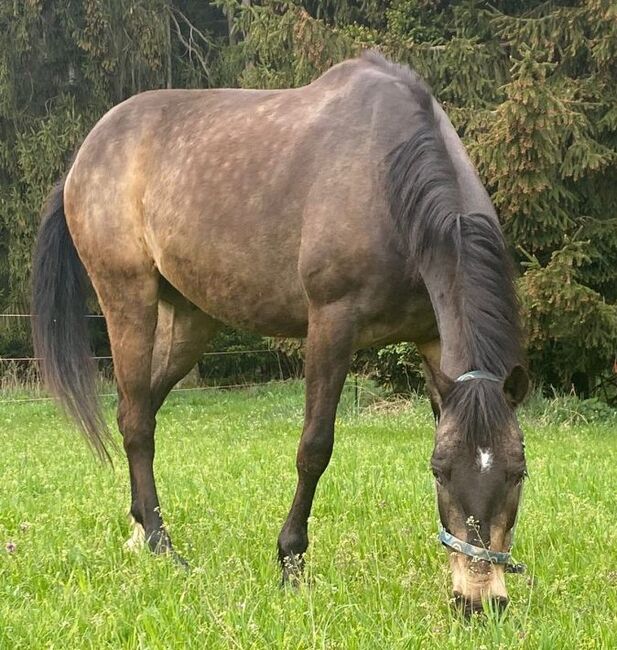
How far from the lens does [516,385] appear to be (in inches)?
106

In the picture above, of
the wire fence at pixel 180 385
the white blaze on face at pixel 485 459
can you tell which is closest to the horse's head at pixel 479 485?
the white blaze on face at pixel 485 459

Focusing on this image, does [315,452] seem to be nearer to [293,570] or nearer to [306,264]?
[293,570]

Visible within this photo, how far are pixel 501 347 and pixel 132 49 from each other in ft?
52.3

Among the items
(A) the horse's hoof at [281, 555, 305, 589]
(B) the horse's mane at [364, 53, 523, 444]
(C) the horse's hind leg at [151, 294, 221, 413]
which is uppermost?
(B) the horse's mane at [364, 53, 523, 444]

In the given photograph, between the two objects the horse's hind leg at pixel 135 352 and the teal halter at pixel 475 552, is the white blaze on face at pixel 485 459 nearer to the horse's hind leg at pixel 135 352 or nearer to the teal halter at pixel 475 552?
the teal halter at pixel 475 552

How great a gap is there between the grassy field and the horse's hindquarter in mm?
1002

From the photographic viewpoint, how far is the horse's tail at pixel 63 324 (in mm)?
4812

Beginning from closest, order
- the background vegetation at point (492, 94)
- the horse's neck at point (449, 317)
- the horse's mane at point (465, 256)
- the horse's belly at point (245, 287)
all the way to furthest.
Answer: the horse's mane at point (465, 256) → the horse's neck at point (449, 317) → the horse's belly at point (245, 287) → the background vegetation at point (492, 94)

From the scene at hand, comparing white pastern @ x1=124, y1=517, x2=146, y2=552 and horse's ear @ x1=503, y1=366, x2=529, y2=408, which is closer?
horse's ear @ x1=503, y1=366, x2=529, y2=408

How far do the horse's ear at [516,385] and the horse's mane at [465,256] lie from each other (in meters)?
0.05

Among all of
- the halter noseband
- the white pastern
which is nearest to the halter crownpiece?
the halter noseband

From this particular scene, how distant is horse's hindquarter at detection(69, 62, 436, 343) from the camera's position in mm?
3449

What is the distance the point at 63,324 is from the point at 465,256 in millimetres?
2802

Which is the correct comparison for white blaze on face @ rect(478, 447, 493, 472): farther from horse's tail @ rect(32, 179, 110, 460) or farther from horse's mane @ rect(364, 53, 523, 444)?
horse's tail @ rect(32, 179, 110, 460)
